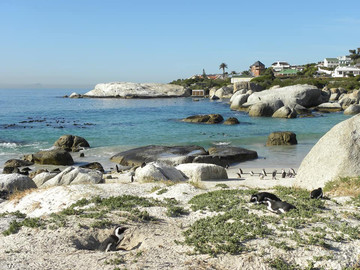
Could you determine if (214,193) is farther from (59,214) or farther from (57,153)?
(57,153)

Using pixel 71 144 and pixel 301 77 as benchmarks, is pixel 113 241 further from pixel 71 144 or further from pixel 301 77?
pixel 301 77

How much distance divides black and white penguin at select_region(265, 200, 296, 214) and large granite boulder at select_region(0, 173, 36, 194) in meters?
11.1

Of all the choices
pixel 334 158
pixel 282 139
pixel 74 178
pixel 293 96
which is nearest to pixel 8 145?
pixel 74 178

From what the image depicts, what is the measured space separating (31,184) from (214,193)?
359 inches

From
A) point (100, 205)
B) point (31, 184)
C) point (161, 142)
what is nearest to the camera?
point (100, 205)

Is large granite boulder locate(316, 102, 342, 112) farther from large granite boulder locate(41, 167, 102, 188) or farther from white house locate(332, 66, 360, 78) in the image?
white house locate(332, 66, 360, 78)

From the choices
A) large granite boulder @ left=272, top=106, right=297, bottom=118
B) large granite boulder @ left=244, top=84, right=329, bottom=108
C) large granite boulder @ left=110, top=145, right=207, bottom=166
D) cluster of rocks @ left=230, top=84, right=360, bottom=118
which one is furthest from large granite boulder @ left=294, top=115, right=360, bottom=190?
large granite boulder @ left=244, top=84, right=329, bottom=108

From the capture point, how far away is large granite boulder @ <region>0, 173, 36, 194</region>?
56.7 ft

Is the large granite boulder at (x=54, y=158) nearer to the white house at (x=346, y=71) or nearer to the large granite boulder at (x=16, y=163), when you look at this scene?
the large granite boulder at (x=16, y=163)

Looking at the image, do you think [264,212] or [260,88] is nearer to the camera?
[264,212]

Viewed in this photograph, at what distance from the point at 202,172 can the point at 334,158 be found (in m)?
6.77

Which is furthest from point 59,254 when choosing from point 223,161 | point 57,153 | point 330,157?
point 57,153

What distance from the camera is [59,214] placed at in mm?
11078

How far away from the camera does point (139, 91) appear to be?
13050cm
